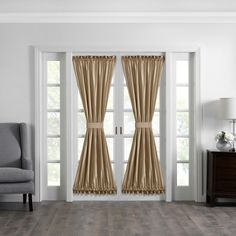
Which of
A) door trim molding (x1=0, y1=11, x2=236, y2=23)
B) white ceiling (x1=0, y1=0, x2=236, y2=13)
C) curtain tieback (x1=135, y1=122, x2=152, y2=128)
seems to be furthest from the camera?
curtain tieback (x1=135, y1=122, x2=152, y2=128)

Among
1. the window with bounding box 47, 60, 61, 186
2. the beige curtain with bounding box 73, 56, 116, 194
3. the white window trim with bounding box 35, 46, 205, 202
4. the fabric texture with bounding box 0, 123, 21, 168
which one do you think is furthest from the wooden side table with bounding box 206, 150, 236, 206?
the fabric texture with bounding box 0, 123, 21, 168

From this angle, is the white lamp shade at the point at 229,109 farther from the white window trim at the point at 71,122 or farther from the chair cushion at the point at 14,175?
the chair cushion at the point at 14,175

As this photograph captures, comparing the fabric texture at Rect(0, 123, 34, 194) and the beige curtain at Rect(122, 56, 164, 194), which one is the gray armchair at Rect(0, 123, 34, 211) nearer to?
the fabric texture at Rect(0, 123, 34, 194)

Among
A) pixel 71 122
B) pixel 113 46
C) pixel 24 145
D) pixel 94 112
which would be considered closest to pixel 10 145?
pixel 24 145

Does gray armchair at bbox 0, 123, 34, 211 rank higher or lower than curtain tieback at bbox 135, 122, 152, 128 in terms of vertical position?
lower

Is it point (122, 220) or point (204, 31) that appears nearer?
point (122, 220)

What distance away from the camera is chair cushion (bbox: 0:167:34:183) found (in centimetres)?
538

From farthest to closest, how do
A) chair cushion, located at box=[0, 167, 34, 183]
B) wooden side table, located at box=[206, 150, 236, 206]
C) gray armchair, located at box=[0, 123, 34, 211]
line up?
gray armchair, located at box=[0, 123, 34, 211] < wooden side table, located at box=[206, 150, 236, 206] < chair cushion, located at box=[0, 167, 34, 183]

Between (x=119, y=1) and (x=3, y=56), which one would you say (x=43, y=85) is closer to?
(x=3, y=56)

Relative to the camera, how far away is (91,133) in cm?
617

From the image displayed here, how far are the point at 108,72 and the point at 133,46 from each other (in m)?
0.49

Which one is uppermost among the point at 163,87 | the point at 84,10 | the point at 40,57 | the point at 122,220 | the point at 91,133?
the point at 84,10

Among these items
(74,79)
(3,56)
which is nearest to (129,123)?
(74,79)

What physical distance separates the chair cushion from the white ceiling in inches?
80.8
